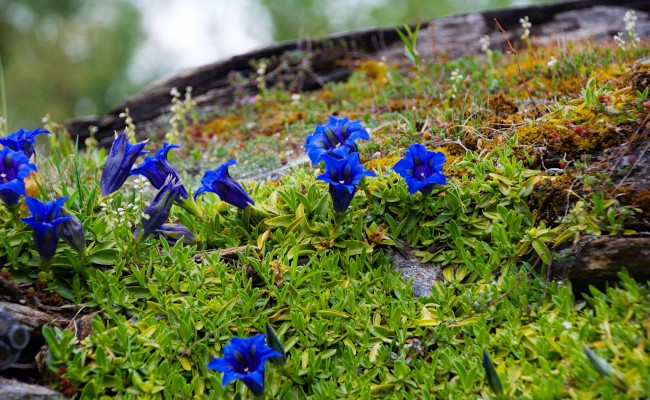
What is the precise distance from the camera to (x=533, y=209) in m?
3.06

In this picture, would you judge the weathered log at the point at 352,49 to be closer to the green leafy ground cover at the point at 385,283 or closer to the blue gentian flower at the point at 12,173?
the green leafy ground cover at the point at 385,283

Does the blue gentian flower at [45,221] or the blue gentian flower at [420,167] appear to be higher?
the blue gentian flower at [45,221]

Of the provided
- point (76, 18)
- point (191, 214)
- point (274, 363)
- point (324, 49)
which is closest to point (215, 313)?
point (274, 363)

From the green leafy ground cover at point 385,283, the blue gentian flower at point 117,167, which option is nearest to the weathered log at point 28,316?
the green leafy ground cover at point 385,283

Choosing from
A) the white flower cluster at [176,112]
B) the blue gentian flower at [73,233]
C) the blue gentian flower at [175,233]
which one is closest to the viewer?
the blue gentian flower at [73,233]

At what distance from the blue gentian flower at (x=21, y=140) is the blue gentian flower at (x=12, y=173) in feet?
0.57

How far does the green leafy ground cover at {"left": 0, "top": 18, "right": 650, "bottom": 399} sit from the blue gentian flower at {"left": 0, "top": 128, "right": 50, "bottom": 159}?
0.28 metres

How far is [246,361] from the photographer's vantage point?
231 centimetres

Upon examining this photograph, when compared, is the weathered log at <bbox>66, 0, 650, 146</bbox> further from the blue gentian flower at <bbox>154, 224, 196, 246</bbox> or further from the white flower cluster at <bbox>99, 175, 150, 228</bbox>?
the blue gentian flower at <bbox>154, 224, 196, 246</bbox>

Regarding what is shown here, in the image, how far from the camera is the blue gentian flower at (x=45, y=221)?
8.43 ft

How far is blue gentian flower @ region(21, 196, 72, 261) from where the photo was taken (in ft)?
8.43

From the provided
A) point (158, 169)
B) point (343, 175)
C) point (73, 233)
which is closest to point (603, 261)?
point (343, 175)

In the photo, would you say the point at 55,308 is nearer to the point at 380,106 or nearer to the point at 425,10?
the point at 380,106

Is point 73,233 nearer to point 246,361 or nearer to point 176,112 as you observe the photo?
point 246,361
